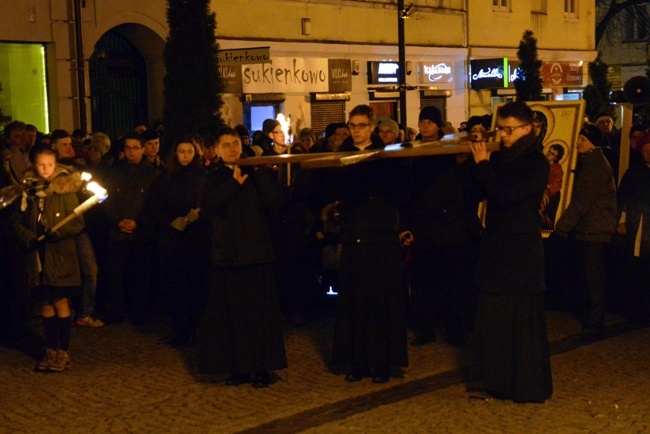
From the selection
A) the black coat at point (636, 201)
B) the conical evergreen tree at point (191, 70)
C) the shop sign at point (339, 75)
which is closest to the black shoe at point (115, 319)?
the black coat at point (636, 201)

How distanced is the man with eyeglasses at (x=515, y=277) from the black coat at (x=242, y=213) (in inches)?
64.1

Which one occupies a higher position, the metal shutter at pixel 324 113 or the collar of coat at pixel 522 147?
the metal shutter at pixel 324 113

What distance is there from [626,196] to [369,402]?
14.7ft

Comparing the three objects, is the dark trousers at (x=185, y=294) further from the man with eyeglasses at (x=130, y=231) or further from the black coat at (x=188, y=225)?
the man with eyeglasses at (x=130, y=231)

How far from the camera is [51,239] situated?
9375 mm

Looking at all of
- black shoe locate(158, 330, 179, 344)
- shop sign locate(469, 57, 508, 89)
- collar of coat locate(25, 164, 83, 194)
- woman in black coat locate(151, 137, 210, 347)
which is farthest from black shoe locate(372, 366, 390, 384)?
shop sign locate(469, 57, 508, 89)

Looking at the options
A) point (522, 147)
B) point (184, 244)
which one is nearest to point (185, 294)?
point (184, 244)

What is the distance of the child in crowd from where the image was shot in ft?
30.7

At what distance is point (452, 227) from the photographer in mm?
10281

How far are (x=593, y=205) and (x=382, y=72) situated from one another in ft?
66.3

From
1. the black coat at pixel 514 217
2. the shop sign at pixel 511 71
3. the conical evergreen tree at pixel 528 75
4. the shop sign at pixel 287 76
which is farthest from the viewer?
the shop sign at pixel 511 71

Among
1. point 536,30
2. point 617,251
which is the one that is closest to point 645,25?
point 536,30

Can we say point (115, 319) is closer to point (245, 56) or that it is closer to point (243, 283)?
point (243, 283)

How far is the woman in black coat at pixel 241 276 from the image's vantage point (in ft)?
28.7
